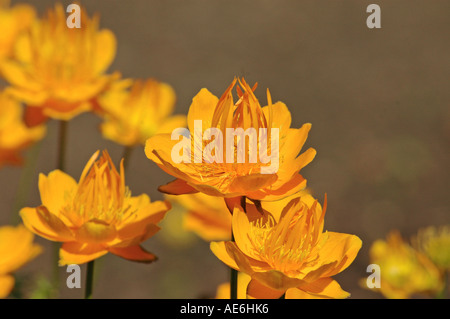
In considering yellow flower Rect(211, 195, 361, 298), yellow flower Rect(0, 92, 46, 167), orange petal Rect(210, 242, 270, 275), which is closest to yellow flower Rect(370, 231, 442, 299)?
yellow flower Rect(211, 195, 361, 298)

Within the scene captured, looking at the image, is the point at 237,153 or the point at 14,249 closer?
the point at 237,153

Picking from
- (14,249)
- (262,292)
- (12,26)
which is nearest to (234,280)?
(262,292)

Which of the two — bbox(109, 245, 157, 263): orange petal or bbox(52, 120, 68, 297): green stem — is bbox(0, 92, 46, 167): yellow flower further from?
bbox(109, 245, 157, 263): orange petal

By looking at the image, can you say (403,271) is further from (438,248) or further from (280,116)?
(280,116)

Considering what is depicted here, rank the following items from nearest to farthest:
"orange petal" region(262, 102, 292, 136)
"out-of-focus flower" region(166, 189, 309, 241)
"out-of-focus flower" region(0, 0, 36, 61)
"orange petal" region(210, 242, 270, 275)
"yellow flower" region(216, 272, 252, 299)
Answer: "orange petal" region(210, 242, 270, 275), "orange petal" region(262, 102, 292, 136), "yellow flower" region(216, 272, 252, 299), "out-of-focus flower" region(166, 189, 309, 241), "out-of-focus flower" region(0, 0, 36, 61)

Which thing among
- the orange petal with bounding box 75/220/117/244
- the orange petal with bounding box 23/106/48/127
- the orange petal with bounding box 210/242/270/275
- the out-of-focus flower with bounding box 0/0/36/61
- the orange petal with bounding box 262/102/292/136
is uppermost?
the out-of-focus flower with bounding box 0/0/36/61

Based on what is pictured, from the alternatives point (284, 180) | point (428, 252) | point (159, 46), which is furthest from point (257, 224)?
Result: point (159, 46)

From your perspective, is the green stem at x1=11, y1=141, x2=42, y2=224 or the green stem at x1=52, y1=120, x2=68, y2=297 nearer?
the green stem at x1=52, y1=120, x2=68, y2=297
